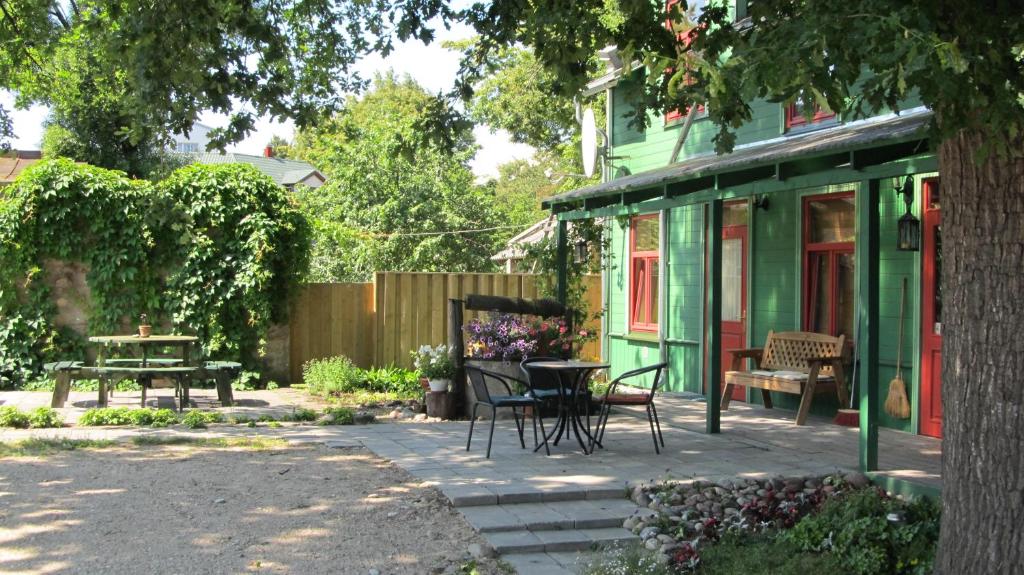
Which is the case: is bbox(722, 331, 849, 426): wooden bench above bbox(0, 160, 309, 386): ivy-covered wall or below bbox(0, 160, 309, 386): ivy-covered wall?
below

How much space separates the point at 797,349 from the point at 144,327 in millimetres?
7635

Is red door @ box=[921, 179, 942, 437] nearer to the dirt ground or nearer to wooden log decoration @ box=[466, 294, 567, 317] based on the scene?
wooden log decoration @ box=[466, 294, 567, 317]

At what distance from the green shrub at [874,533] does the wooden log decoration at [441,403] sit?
218 inches

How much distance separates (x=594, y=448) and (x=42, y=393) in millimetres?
7718

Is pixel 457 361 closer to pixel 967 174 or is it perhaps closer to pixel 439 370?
pixel 439 370

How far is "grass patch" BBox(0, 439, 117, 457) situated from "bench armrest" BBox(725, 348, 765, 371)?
6461 mm

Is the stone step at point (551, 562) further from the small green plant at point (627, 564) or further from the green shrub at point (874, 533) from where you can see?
the green shrub at point (874, 533)

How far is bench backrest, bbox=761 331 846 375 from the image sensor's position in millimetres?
9930

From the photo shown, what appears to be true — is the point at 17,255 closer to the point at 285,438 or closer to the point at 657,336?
the point at 285,438

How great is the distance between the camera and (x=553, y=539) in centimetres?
573

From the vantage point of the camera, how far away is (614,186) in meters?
10.3

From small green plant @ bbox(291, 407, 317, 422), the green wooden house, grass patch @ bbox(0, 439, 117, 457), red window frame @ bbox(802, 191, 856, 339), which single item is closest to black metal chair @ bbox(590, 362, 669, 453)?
the green wooden house

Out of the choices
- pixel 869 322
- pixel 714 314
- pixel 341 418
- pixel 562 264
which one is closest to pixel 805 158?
pixel 869 322

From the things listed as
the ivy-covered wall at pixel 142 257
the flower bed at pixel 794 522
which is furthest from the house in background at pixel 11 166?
the flower bed at pixel 794 522
